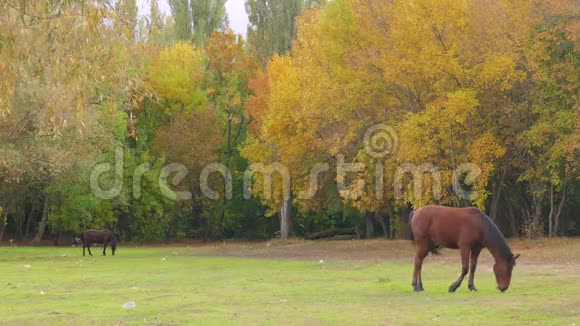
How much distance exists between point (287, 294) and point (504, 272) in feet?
15.8

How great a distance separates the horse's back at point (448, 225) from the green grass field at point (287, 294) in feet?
3.91

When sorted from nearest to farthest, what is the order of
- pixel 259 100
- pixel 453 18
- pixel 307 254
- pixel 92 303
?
pixel 92 303, pixel 453 18, pixel 307 254, pixel 259 100

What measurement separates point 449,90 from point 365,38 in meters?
6.00

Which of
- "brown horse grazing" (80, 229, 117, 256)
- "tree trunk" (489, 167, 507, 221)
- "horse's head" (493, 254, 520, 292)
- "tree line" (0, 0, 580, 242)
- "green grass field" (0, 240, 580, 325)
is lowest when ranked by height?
"green grass field" (0, 240, 580, 325)

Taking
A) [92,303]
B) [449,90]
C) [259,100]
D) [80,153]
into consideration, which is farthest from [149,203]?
[92,303]

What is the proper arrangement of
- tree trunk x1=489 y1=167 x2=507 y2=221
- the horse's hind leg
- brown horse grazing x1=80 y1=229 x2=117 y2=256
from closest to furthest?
the horse's hind leg → tree trunk x1=489 y1=167 x2=507 y2=221 → brown horse grazing x1=80 y1=229 x2=117 y2=256

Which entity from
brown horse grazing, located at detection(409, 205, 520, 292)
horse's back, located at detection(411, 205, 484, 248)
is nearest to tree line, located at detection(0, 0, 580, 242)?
horse's back, located at detection(411, 205, 484, 248)

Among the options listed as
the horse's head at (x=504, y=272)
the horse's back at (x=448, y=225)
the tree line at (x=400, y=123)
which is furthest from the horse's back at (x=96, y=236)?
the horse's head at (x=504, y=272)

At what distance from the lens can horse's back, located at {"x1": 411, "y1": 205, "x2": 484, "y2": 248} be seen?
18250 millimetres

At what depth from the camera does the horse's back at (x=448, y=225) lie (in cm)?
1825

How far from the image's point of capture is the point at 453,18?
124ft

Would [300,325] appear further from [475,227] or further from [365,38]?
[365,38]

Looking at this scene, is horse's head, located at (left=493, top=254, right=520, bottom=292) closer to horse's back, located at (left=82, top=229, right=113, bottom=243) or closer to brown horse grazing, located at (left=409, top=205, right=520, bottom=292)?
brown horse grazing, located at (left=409, top=205, right=520, bottom=292)

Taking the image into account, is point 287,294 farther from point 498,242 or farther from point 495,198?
point 495,198
